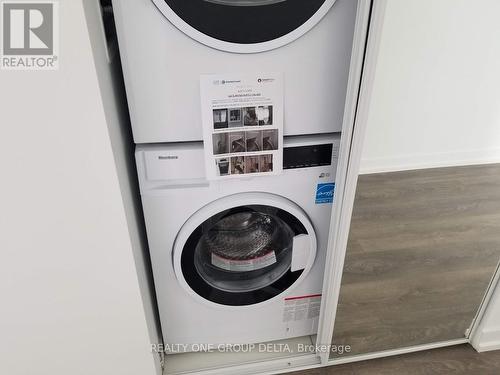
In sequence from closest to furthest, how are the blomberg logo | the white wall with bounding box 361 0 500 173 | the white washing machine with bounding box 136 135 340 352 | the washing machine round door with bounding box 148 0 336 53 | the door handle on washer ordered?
the blomberg logo
the washing machine round door with bounding box 148 0 336 53
the white washing machine with bounding box 136 135 340 352
the door handle on washer
the white wall with bounding box 361 0 500 173

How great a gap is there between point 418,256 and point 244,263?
109 centimetres

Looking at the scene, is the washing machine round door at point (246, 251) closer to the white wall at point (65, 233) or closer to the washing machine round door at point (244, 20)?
the white wall at point (65, 233)

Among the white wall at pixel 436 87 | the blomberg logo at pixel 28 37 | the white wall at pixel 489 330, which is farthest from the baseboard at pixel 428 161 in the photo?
the blomberg logo at pixel 28 37

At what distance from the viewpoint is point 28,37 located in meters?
0.86

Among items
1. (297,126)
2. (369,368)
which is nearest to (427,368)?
(369,368)

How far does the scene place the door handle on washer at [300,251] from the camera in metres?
1.38

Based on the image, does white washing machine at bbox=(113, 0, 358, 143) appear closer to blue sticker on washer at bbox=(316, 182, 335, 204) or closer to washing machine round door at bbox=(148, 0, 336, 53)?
washing machine round door at bbox=(148, 0, 336, 53)

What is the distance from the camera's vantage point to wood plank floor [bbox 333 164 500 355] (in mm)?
1767

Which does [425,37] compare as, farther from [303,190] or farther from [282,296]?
[282,296]

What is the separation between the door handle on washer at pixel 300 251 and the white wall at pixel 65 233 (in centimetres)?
54

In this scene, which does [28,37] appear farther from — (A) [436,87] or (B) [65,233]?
(A) [436,87]

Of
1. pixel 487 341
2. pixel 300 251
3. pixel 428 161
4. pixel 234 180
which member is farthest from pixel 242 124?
pixel 428 161

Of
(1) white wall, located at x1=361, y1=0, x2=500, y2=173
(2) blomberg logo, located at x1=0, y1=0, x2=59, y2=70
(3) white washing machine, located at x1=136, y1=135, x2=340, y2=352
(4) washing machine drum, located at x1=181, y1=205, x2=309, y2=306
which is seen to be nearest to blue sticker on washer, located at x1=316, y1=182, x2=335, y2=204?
(3) white washing machine, located at x1=136, y1=135, x2=340, y2=352

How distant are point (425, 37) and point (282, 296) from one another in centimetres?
181
